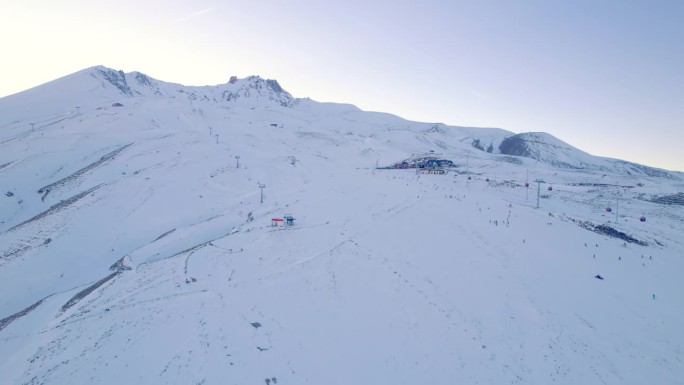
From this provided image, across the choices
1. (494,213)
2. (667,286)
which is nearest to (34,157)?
(494,213)

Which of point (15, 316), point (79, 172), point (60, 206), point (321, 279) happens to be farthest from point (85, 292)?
point (79, 172)

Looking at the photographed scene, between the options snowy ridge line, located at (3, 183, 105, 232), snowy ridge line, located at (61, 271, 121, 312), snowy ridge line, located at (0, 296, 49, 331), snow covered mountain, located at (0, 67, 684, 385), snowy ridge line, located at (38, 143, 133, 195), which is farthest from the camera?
snowy ridge line, located at (38, 143, 133, 195)

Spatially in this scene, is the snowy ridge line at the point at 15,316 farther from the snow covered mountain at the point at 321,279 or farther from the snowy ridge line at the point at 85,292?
the snowy ridge line at the point at 85,292

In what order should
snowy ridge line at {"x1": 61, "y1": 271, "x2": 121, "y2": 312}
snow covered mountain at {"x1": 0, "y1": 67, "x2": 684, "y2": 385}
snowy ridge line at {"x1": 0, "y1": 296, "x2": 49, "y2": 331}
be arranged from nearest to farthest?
snow covered mountain at {"x1": 0, "y1": 67, "x2": 684, "y2": 385} → snowy ridge line at {"x1": 61, "y1": 271, "x2": 121, "y2": 312} → snowy ridge line at {"x1": 0, "y1": 296, "x2": 49, "y2": 331}

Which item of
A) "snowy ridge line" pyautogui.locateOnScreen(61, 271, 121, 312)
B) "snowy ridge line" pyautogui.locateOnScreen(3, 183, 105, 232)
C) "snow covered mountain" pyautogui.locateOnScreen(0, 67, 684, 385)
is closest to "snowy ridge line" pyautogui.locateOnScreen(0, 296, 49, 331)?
"snow covered mountain" pyautogui.locateOnScreen(0, 67, 684, 385)

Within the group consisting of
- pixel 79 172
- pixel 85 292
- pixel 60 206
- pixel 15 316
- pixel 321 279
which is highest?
pixel 79 172

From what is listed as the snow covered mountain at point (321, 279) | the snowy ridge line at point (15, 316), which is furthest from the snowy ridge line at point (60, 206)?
the snowy ridge line at point (15, 316)

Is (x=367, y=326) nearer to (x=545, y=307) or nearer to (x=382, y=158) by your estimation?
(x=545, y=307)

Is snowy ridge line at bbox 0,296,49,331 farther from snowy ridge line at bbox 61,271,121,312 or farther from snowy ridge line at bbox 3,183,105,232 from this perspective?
snowy ridge line at bbox 3,183,105,232

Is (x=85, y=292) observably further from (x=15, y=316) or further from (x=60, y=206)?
(x=60, y=206)
